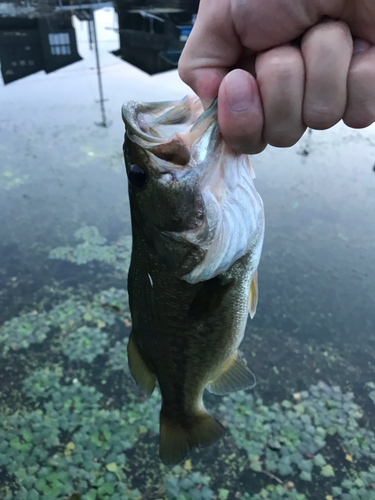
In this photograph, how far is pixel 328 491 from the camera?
2.19 m

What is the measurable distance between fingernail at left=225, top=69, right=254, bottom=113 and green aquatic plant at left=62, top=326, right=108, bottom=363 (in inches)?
92.0

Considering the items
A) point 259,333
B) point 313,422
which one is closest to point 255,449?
point 313,422

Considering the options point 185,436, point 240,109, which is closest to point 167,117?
point 240,109

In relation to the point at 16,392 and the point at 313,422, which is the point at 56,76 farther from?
the point at 313,422

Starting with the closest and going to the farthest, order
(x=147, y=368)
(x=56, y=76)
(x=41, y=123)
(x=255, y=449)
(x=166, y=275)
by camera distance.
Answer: (x=166, y=275), (x=147, y=368), (x=255, y=449), (x=41, y=123), (x=56, y=76)

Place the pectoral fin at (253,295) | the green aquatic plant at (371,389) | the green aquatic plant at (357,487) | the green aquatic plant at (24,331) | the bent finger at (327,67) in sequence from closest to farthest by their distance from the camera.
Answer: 1. the bent finger at (327,67)
2. the pectoral fin at (253,295)
3. the green aquatic plant at (357,487)
4. the green aquatic plant at (371,389)
5. the green aquatic plant at (24,331)

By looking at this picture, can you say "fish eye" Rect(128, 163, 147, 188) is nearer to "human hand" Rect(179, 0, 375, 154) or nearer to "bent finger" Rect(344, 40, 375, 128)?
"human hand" Rect(179, 0, 375, 154)

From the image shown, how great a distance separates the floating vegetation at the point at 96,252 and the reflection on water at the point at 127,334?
13 mm

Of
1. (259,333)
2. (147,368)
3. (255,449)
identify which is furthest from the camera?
(259,333)

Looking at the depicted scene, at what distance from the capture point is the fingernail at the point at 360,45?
0.86 metres

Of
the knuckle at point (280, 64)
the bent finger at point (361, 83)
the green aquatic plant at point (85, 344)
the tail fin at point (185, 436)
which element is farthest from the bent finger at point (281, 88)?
the green aquatic plant at point (85, 344)

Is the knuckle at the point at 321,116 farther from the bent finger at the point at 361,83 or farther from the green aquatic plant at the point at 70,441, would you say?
the green aquatic plant at the point at 70,441

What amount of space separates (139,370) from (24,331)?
176cm

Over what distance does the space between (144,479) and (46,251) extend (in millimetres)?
2147
